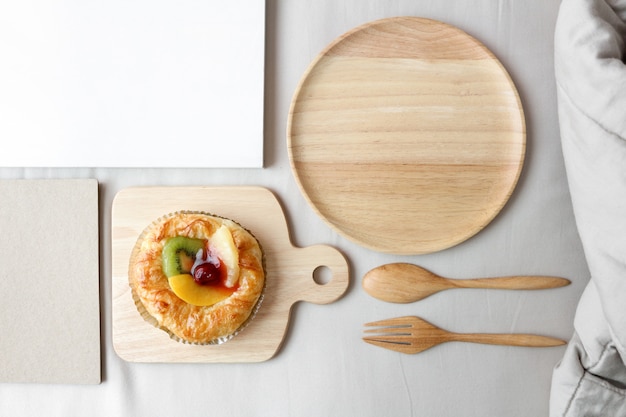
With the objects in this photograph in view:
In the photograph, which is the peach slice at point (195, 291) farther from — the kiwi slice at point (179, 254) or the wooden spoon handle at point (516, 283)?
the wooden spoon handle at point (516, 283)

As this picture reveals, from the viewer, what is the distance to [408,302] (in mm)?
826

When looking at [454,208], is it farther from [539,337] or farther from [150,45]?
[150,45]

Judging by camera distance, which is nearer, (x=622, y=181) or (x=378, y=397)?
(x=622, y=181)

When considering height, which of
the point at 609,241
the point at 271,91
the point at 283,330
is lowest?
the point at 283,330

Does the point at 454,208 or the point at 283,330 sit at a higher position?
the point at 454,208

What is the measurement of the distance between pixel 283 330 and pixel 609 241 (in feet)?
1.42

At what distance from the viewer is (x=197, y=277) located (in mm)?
740

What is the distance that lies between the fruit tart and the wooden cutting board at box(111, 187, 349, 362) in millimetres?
56

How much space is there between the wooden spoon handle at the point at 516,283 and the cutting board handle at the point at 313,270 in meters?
0.15

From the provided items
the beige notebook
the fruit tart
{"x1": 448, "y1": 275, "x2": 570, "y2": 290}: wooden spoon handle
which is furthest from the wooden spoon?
the beige notebook

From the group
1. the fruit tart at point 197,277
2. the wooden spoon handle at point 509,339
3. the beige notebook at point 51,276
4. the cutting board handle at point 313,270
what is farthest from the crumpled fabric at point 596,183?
the beige notebook at point 51,276

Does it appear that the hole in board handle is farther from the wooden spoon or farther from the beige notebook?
the beige notebook

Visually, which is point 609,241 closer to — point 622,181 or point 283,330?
point 622,181

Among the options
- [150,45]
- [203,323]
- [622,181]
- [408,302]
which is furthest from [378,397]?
[150,45]
